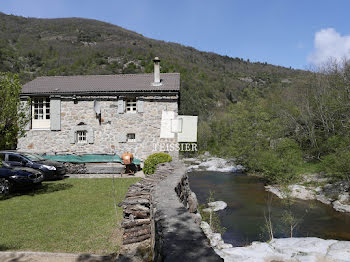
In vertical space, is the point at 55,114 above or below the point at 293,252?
above

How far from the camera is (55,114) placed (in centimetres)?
1505

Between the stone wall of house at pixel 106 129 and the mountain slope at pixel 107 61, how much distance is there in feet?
89.5

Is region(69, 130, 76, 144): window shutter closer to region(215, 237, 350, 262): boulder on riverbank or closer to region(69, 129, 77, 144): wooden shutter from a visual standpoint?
region(69, 129, 77, 144): wooden shutter

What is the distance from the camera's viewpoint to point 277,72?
2685 inches

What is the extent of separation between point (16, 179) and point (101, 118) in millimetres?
6555

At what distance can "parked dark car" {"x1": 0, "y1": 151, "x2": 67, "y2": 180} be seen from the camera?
36.4 ft

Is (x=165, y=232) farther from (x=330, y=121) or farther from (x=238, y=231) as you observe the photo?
(x=330, y=121)

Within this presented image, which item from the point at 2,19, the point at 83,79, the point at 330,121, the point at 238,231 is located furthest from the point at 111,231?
the point at 2,19

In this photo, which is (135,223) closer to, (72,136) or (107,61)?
(72,136)

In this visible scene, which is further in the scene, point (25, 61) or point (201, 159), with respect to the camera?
point (25, 61)

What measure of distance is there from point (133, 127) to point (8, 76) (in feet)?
24.1

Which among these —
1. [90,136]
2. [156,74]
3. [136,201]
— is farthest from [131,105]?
[136,201]

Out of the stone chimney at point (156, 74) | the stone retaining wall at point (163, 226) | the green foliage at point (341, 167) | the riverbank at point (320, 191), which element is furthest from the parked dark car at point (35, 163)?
the green foliage at point (341, 167)

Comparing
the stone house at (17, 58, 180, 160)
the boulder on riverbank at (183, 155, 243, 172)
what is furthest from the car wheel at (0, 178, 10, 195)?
the boulder on riverbank at (183, 155, 243, 172)
